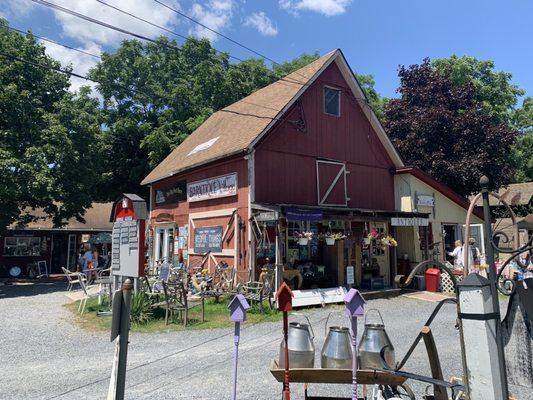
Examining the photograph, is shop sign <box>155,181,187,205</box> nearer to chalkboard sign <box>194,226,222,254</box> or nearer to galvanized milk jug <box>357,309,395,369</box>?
chalkboard sign <box>194,226,222,254</box>

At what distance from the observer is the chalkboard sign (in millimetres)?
15166

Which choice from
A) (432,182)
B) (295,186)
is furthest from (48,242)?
(432,182)

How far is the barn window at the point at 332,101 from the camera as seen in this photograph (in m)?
16.5

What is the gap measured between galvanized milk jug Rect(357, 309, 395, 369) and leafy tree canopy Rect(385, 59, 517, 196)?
23.2 m

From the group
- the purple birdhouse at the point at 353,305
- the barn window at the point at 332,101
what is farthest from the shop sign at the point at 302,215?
the purple birdhouse at the point at 353,305

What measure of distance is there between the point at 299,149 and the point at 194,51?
23.2 metres

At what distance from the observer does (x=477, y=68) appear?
36500 mm

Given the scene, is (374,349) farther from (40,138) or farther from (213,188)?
(40,138)

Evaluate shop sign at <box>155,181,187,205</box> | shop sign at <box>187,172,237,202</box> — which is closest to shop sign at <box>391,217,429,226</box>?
shop sign at <box>187,172,237,202</box>

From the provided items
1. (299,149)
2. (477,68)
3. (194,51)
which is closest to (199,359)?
(299,149)

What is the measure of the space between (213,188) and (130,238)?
5.45 meters

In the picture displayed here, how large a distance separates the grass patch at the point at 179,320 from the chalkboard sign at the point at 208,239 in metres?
2.81

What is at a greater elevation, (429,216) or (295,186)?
(295,186)

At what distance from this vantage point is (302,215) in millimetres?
12531
